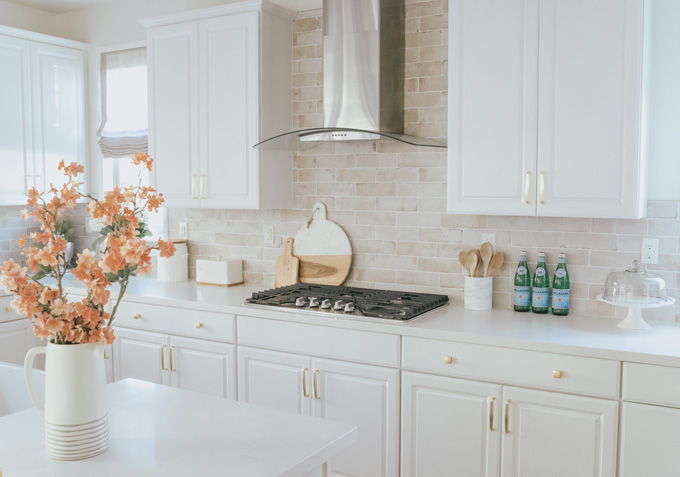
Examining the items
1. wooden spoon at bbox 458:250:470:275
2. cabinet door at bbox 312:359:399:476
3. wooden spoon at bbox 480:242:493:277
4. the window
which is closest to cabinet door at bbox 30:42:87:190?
the window

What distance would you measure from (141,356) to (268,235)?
1005 millimetres

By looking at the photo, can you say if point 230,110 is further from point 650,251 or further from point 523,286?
point 650,251

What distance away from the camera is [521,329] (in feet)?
9.14

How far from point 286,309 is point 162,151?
1410 millimetres

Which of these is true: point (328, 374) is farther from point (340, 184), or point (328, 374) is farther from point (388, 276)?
point (340, 184)

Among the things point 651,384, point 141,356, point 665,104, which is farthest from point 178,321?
point 665,104

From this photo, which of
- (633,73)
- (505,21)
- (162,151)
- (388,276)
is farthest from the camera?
(162,151)

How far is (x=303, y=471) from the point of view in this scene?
1535 mm

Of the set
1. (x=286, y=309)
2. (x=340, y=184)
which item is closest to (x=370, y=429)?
(x=286, y=309)

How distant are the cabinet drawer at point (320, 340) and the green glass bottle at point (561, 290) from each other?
782 mm

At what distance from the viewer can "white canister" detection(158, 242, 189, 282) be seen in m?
4.14

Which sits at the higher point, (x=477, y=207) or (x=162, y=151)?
(x=162, y=151)

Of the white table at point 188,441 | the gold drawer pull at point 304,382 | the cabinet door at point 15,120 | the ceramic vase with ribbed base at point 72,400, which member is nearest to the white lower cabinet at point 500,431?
the gold drawer pull at point 304,382

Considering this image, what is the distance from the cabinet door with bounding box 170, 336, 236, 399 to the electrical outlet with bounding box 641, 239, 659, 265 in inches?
79.1
